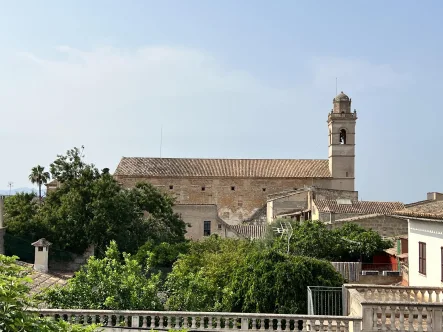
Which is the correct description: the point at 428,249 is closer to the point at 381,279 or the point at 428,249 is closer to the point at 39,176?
the point at 381,279

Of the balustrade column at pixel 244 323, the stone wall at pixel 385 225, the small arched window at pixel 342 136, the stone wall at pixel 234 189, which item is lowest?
the balustrade column at pixel 244 323

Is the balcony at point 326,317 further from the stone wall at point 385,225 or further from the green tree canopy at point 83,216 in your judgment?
→ the stone wall at point 385,225

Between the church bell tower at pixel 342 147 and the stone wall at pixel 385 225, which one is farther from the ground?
the church bell tower at pixel 342 147

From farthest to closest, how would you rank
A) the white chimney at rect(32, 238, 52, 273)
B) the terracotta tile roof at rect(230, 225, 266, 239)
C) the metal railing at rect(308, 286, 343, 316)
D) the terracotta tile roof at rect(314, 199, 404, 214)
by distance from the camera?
the terracotta tile roof at rect(230, 225, 266, 239)
the terracotta tile roof at rect(314, 199, 404, 214)
the white chimney at rect(32, 238, 52, 273)
the metal railing at rect(308, 286, 343, 316)

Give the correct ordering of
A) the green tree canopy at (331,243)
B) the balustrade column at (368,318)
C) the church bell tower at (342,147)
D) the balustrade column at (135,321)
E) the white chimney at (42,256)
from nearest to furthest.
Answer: the balustrade column at (368,318) < the balustrade column at (135,321) < the white chimney at (42,256) < the green tree canopy at (331,243) < the church bell tower at (342,147)

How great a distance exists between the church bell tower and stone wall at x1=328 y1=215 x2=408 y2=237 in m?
29.3

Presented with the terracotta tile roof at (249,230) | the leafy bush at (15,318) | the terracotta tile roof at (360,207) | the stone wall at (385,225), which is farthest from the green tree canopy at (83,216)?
the leafy bush at (15,318)

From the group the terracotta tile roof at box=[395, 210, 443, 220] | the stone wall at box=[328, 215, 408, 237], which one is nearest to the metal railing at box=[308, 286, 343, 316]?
the terracotta tile roof at box=[395, 210, 443, 220]

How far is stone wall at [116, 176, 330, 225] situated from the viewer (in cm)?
6644

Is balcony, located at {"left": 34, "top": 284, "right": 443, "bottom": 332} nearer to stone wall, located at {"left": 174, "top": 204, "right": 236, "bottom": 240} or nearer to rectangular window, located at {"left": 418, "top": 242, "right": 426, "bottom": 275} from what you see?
rectangular window, located at {"left": 418, "top": 242, "right": 426, "bottom": 275}

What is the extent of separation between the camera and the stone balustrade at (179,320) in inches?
501

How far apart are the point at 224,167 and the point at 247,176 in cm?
298

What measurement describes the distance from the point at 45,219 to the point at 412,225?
21.6 meters

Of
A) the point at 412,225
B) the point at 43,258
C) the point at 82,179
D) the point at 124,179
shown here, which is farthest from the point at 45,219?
the point at 124,179
